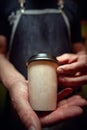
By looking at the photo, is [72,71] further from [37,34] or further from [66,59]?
[37,34]

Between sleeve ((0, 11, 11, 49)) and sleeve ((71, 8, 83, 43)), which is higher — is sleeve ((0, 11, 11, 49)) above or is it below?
above

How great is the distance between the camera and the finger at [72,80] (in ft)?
2.46

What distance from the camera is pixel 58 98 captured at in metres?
0.76

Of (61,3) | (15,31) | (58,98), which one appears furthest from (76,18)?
(58,98)

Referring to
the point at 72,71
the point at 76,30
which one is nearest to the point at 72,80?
the point at 72,71

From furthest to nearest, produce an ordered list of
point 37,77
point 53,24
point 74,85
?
point 53,24 < point 74,85 < point 37,77

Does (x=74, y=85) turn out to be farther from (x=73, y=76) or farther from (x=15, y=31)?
(x=15, y=31)

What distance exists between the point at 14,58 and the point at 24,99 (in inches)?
9.1

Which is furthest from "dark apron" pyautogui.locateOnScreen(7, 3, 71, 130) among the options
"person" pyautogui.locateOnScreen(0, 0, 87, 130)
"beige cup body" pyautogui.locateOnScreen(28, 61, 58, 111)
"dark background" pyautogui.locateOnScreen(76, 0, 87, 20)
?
"beige cup body" pyautogui.locateOnScreen(28, 61, 58, 111)

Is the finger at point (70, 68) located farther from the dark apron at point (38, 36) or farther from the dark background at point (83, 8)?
the dark background at point (83, 8)

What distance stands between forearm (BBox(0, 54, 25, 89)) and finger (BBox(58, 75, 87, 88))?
12 centimetres

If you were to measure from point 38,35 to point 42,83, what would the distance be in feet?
0.88

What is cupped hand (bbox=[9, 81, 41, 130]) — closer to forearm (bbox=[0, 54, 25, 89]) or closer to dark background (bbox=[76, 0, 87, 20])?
forearm (bbox=[0, 54, 25, 89])

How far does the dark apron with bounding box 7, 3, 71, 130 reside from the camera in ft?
2.92
